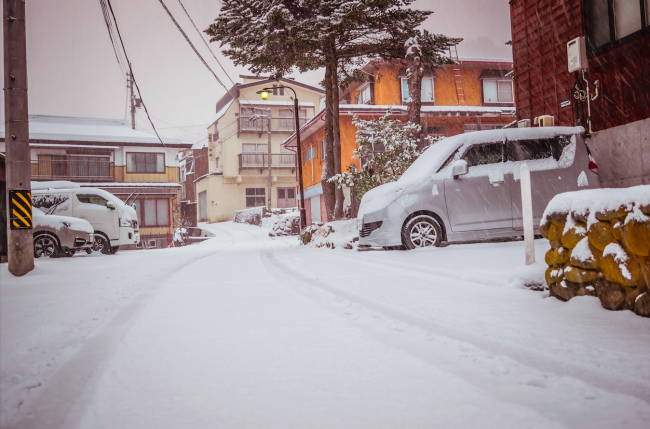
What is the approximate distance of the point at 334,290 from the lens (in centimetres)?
454

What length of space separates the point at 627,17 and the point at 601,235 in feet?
24.4

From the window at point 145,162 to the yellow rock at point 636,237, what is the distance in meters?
27.3

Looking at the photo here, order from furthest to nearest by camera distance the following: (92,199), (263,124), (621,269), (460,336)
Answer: (263,124) → (92,199) → (621,269) → (460,336)

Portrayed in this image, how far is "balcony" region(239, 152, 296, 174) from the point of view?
3738cm

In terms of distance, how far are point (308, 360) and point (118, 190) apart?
26807 millimetres

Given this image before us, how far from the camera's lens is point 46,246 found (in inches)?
454

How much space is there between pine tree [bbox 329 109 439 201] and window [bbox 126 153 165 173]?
59.7 feet

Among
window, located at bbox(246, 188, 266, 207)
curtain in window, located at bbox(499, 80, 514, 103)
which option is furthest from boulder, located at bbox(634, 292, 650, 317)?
window, located at bbox(246, 188, 266, 207)

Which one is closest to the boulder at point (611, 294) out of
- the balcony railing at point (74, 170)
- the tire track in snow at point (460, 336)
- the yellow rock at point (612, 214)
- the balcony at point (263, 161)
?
the yellow rock at point (612, 214)

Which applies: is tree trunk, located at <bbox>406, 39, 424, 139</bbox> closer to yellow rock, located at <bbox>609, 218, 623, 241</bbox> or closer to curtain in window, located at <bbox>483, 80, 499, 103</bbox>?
yellow rock, located at <bbox>609, 218, 623, 241</bbox>

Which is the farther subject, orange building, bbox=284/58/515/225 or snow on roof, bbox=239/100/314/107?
snow on roof, bbox=239/100/314/107

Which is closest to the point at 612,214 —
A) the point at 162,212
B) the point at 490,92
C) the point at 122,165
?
the point at 490,92

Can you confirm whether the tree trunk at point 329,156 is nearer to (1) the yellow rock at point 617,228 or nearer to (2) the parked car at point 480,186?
(2) the parked car at point 480,186

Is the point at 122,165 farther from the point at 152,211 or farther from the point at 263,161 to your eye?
the point at 263,161
